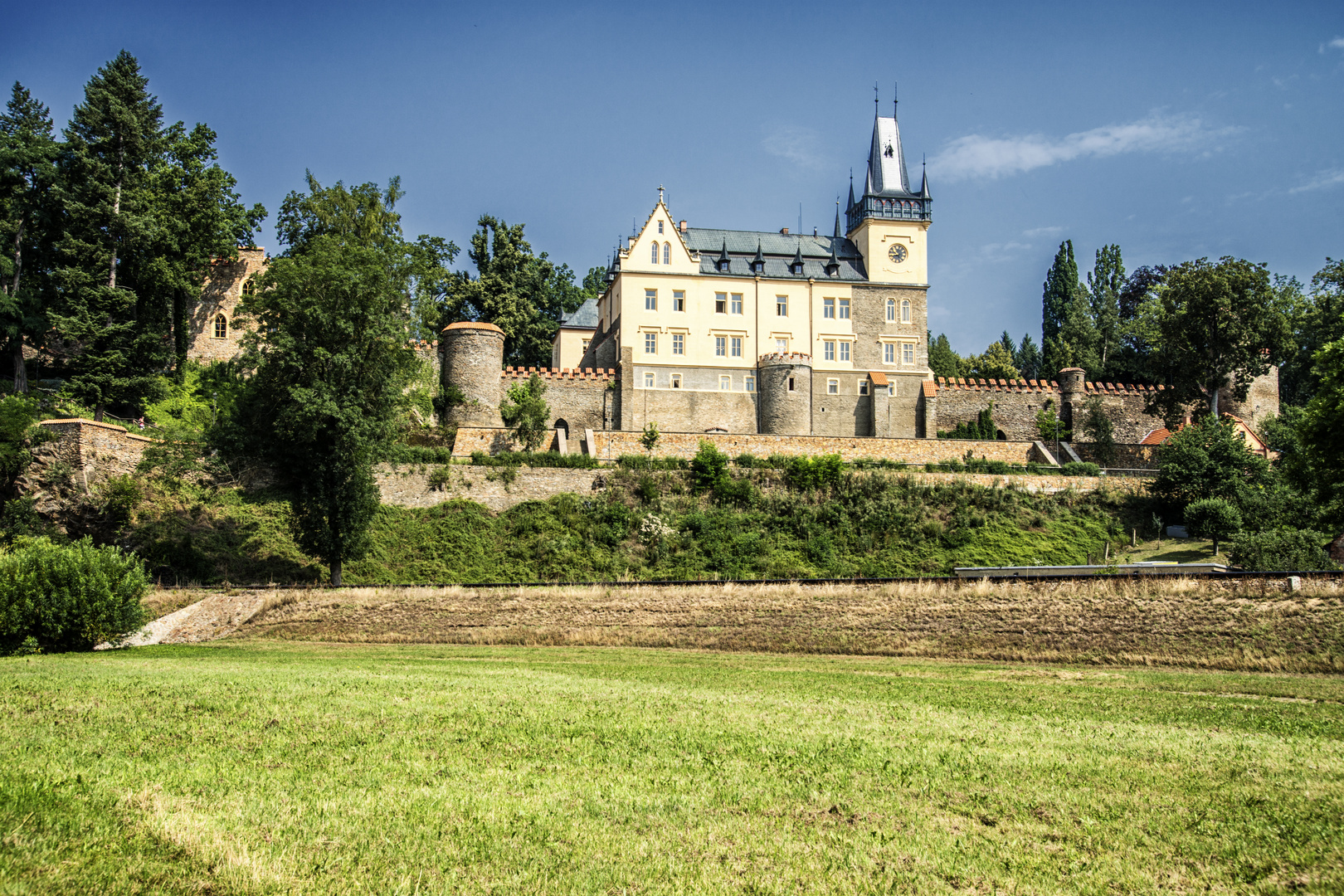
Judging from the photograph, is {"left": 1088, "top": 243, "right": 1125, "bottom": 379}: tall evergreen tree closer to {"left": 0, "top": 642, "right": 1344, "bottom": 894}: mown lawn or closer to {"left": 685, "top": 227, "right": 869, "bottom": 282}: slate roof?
{"left": 685, "top": 227, "right": 869, "bottom": 282}: slate roof

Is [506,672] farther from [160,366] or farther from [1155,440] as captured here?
[1155,440]

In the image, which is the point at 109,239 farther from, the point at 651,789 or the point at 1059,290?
the point at 1059,290

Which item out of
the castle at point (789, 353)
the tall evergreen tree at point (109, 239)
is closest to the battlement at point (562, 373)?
the castle at point (789, 353)

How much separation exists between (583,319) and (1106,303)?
4207 centimetres

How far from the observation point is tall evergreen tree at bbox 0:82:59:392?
38.2 metres

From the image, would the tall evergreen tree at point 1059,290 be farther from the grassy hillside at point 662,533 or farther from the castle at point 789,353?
the grassy hillside at point 662,533

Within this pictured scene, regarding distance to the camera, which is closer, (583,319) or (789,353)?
(789,353)

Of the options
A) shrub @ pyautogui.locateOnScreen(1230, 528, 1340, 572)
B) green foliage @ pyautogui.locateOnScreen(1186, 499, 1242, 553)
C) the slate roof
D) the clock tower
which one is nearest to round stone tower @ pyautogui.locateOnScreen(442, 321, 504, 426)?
the slate roof

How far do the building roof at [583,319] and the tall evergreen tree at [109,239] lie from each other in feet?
76.5

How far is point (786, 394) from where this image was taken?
167ft

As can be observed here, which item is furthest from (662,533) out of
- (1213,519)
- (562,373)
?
(1213,519)

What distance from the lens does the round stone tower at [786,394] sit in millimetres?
50625

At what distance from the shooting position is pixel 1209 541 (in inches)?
1480

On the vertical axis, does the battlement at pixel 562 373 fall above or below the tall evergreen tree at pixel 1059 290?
below
